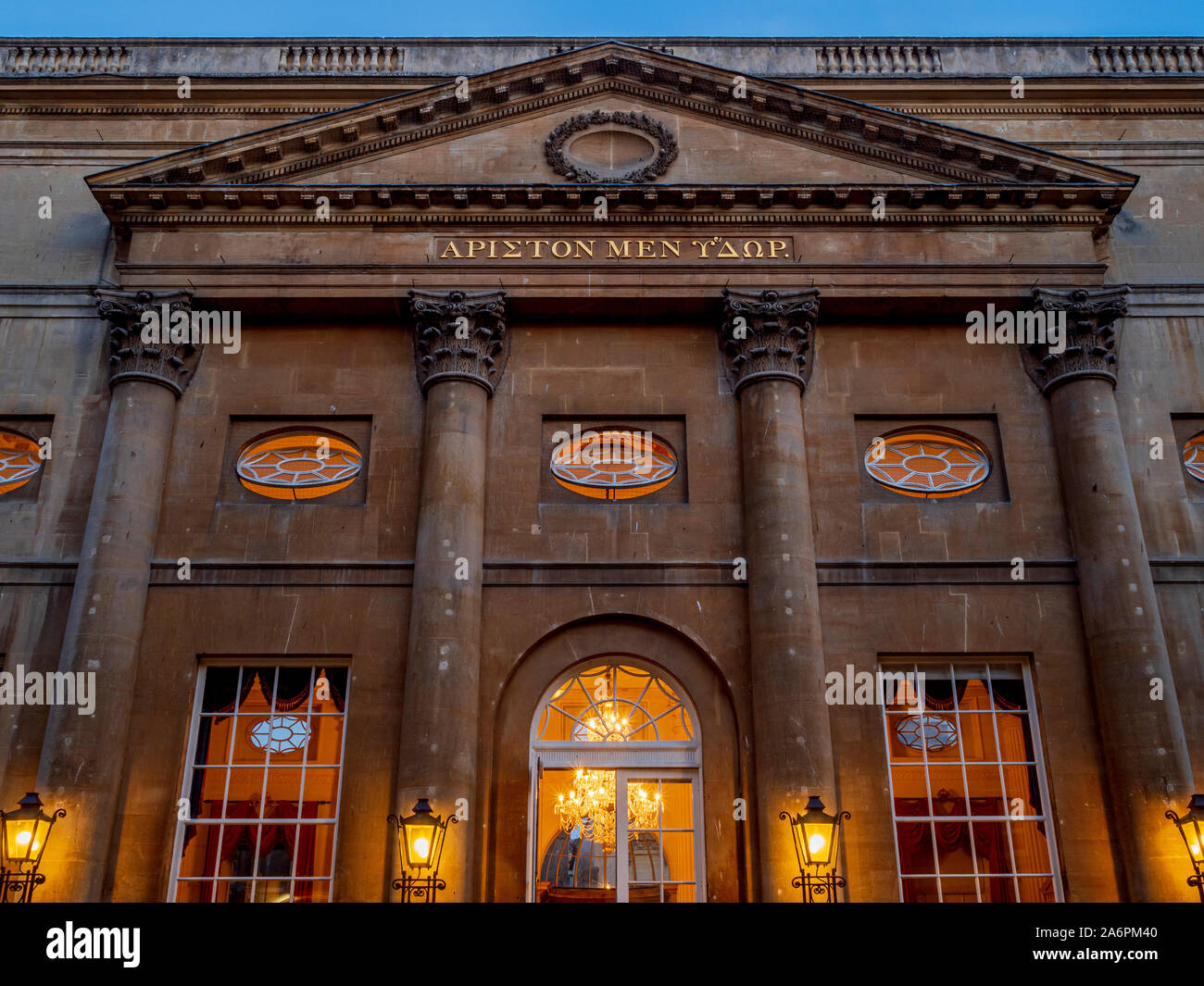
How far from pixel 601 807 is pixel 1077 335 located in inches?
415

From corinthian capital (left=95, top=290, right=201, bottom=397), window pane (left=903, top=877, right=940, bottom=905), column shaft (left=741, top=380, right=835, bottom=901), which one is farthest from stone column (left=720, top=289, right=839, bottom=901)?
corinthian capital (left=95, top=290, right=201, bottom=397)

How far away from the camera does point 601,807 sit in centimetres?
1633

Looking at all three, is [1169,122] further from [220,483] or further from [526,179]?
[220,483]

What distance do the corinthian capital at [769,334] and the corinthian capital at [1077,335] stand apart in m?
3.72

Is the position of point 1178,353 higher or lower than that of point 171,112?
lower

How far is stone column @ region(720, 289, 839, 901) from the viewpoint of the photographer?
15.5m

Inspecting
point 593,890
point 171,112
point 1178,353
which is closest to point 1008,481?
point 1178,353

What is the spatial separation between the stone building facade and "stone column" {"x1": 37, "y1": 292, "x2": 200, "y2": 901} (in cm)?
7

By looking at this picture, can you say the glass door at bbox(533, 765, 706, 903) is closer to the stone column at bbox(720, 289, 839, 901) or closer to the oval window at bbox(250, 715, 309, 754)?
the stone column at bbox(720, 289, 839, 901)

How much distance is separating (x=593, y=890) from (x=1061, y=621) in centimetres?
786

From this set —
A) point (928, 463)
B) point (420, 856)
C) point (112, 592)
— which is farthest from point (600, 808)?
point (112, 592)

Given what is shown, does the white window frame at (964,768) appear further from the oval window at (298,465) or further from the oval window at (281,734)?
the oval window at (298,465)

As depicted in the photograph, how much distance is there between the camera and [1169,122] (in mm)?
21797

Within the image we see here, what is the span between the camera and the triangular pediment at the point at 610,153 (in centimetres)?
1912
